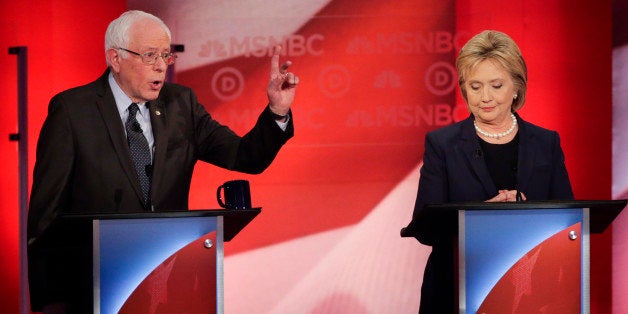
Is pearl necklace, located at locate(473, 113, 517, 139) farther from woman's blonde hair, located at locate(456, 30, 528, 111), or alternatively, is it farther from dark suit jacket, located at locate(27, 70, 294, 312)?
dark suit jacket, located at locate(27, 70, 294, 312)

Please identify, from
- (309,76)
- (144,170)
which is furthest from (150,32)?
(309,76)

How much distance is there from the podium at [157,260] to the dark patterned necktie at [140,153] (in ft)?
1.37

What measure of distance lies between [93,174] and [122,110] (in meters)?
0.28

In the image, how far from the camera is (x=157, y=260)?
2.56m

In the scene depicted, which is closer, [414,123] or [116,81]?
[116,81]

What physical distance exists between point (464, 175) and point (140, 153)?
3.88 ft

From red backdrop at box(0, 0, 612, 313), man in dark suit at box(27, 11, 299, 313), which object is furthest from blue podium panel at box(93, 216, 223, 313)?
red backdrop at box(0, 0, 612, 313)

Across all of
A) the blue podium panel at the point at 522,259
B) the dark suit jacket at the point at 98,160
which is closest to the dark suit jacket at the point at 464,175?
the blue podium panel at the point at 522,259

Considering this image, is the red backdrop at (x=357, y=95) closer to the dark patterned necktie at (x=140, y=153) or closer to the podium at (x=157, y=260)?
the dark patterned necktie at (x=140, y=153)

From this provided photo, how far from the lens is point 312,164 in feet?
16.2

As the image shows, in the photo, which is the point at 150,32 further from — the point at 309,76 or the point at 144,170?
the point at 309,76

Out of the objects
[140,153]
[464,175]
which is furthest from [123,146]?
[464,175]

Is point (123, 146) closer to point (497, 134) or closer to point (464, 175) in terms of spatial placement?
point (464, 175)

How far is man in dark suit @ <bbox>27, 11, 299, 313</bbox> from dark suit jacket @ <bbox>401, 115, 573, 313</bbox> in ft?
1.88
